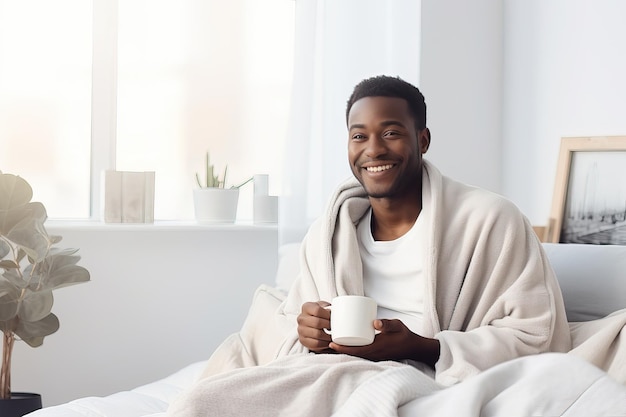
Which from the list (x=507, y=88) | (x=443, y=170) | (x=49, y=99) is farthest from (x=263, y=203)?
(x=507, y=88)

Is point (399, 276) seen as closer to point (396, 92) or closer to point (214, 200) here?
point (396, 92)

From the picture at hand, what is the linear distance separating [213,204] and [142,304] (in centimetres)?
44

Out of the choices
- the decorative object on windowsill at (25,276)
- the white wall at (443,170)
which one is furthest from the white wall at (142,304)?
the decorative object on windowsill at (25,276)

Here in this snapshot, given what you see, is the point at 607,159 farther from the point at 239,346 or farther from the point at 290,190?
the point at 239,346

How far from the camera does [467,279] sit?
214 centimetres

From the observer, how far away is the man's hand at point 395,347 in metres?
1.95

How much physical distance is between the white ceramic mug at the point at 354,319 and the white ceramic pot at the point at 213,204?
1.61 metres

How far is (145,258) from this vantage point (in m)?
3.31

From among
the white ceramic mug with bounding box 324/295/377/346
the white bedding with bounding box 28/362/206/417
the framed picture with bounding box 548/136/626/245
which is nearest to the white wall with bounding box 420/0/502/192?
the framed picture with bounding box 548/136/626/245

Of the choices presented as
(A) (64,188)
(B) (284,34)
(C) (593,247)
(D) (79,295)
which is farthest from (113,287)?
(C) (593,247)

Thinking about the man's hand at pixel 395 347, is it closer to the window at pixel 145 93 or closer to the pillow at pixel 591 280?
the pillow at pixel 591 280

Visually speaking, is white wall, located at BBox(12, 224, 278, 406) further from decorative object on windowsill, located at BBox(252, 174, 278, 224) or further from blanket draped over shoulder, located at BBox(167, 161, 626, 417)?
blanket draped over shoulder, located at BBox(167, 161, 626, 417)

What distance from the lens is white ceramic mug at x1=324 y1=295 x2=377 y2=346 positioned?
177 cm

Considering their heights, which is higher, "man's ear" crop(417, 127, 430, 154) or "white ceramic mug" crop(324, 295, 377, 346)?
"man's ear" crop(417, 127, 430, 154)
